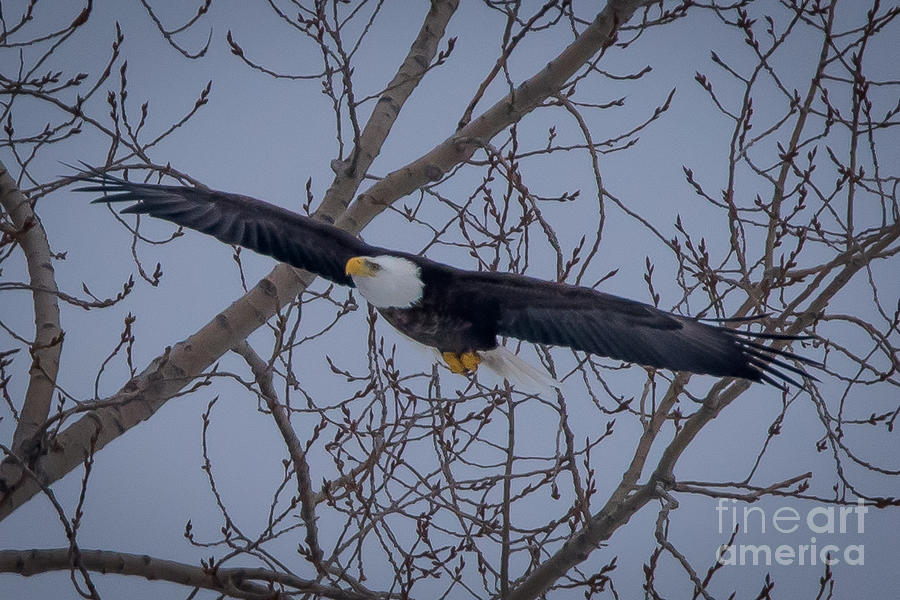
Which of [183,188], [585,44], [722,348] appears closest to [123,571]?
[183,188]

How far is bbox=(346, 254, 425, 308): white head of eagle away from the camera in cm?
309

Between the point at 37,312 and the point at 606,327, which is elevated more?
the point at 606,327

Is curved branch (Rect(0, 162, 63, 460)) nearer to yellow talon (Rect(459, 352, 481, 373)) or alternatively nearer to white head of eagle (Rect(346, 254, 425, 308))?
white head of eagle (Rect(346, 254, 425, 308))

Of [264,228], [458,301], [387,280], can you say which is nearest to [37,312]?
[264,228]

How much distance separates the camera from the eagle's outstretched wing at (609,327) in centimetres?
280

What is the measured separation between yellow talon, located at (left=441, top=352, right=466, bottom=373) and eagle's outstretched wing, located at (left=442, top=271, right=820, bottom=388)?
25cm

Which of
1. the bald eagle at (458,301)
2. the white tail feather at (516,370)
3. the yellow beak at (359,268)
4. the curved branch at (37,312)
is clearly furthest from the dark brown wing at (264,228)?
the white tail feather at (516,370)

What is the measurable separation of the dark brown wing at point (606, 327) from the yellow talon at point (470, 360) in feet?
0.65

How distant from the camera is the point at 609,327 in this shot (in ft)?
9.91

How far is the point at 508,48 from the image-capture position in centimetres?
274

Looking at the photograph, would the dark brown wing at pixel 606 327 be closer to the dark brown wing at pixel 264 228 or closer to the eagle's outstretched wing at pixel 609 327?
the eagle's outstretched wing at pixel 609 327

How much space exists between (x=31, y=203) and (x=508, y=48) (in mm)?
1432

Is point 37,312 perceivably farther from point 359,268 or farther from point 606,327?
point 606,327

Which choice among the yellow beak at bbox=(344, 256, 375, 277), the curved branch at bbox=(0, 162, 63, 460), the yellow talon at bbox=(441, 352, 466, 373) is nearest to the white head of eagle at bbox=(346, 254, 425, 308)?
the yellow beak at bbox=(344, 256, 375, 277)
